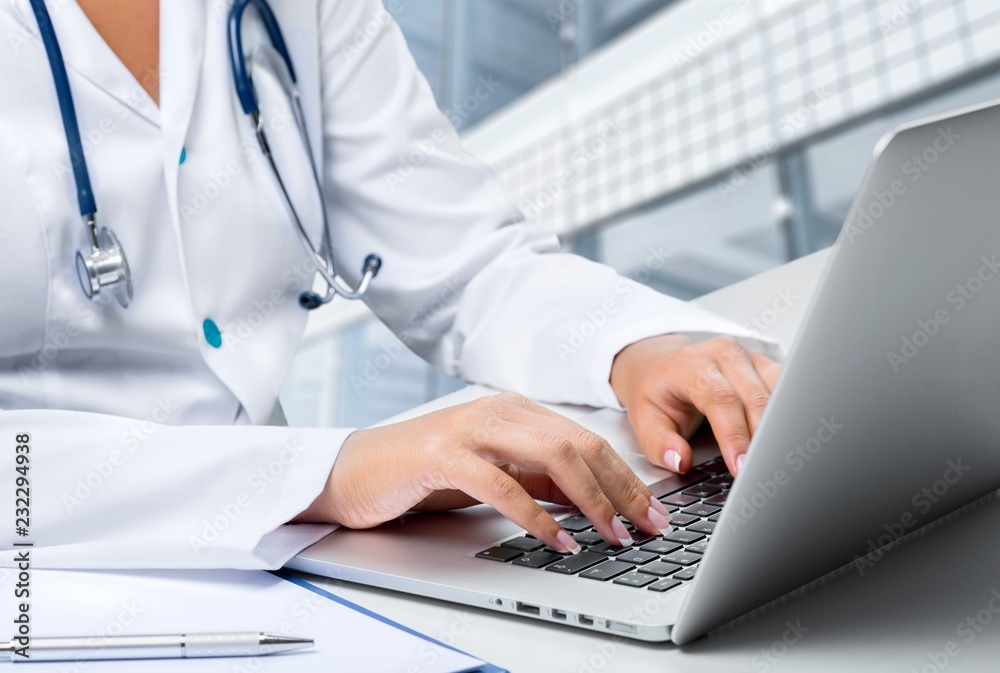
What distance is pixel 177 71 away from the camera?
0.70 metres

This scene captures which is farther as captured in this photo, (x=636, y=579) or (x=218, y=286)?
(x=218, y=286)

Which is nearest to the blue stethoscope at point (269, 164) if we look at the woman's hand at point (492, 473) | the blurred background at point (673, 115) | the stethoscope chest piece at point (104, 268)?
the stethoscope chest piece at point (104, 268)

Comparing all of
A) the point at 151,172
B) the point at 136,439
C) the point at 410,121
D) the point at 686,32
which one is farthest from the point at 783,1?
the point at 136,439

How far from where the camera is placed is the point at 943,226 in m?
0.27

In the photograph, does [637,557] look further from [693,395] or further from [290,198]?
[290,198]

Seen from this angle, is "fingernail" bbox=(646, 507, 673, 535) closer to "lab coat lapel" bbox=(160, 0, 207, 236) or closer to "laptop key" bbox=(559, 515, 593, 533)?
"laptop key" bbox=(559, 515, 593, 533)

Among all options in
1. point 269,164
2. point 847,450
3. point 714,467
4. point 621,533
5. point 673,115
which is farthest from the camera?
point 673,115

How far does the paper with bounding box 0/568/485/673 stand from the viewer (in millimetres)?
312

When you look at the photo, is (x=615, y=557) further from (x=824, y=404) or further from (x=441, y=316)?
(x=441, y=316)

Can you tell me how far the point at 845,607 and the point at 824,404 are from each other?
0.33 feet

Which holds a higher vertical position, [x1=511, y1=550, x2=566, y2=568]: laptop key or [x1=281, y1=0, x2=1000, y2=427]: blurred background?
[x1=281, y1=0, x2=1000, y2=427]: blurred background

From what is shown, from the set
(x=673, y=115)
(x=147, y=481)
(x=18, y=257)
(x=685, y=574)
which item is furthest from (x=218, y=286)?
(x=673, y=115)

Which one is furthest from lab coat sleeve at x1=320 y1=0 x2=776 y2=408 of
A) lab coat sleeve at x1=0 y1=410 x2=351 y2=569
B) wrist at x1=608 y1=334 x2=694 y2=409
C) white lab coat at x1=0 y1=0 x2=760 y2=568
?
lab coat sleeve at x1=0 y1=410 x2=351 y2=569

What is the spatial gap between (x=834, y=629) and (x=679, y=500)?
0.51 ft
